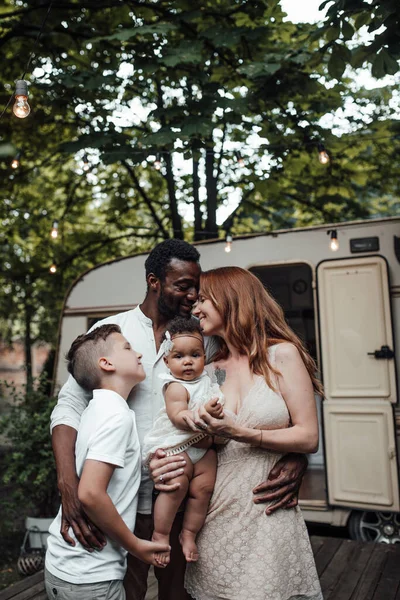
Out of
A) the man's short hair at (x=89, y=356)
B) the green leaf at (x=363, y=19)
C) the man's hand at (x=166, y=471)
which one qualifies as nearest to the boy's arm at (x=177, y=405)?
the man's hand at (x=166, y=471)

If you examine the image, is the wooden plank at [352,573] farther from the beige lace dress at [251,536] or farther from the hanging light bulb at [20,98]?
the hanging light bulb at [20,98]

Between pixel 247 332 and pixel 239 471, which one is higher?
pixel 247 332

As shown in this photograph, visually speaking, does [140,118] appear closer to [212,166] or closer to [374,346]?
[212,166]

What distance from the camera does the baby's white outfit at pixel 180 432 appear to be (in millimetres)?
1991

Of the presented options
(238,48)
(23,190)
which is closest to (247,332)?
(238,48)

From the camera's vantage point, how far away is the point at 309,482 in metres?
6.04

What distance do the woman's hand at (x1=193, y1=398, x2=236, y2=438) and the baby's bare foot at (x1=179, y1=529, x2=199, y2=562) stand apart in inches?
17.7

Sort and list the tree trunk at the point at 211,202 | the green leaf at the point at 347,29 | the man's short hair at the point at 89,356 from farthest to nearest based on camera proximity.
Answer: the tree trunk at the point at 211,202, the green leaf at the point at 347,29, the man's short hair at the point at 89,356

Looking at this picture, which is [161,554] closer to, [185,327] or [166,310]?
[185,327]

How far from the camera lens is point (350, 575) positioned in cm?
393

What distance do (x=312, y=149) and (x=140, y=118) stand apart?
2.81 meters

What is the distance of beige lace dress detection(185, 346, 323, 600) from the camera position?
192 cm

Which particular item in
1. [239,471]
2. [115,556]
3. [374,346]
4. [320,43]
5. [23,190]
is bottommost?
[115,556]

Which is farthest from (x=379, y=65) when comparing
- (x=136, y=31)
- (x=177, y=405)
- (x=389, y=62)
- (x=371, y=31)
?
(x=177, y=405)
